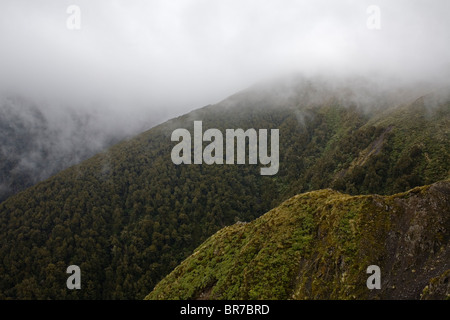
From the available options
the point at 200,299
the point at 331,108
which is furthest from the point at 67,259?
the point at 331,108

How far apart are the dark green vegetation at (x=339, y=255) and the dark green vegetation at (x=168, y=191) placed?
51.1 meters

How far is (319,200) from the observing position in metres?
31.2

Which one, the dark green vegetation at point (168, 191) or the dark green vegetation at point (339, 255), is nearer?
the dark green vegetation at point (339, 255)

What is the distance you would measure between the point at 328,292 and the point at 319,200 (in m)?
12.0

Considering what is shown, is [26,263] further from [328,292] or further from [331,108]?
[331,108]

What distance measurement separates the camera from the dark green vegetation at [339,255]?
779 inches

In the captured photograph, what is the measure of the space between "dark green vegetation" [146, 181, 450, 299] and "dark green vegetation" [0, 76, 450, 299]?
51099mm

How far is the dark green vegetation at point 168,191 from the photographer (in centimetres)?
8656

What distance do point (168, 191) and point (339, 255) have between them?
12723 cm

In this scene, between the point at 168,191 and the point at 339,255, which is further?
the point at 168,191

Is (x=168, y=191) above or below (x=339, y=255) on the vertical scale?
above

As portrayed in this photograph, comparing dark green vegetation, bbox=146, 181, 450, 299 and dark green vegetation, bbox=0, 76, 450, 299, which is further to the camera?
dark green vegetation, bbox=0, 76, 450, 299

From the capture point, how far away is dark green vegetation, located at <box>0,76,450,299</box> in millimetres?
86562

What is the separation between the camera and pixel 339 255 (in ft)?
74.3
